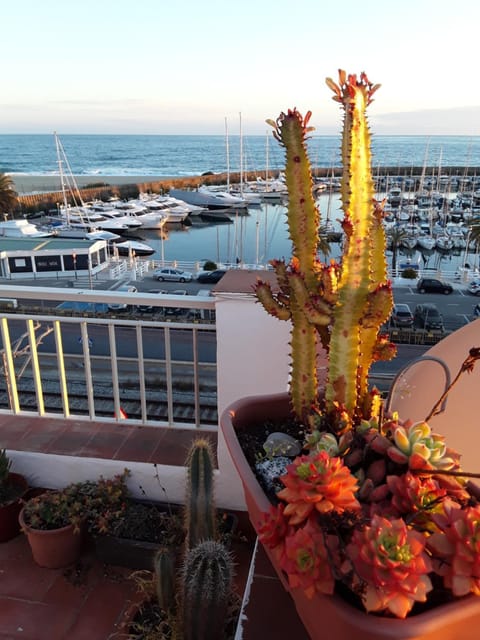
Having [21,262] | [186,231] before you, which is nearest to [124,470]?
[21,262]


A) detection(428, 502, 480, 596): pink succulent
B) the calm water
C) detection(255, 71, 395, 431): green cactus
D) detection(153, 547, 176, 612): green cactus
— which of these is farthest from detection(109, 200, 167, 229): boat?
detection(428, 502, 480, 596): pink succulent

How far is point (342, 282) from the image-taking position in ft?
3.84

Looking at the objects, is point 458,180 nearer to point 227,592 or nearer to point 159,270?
point 159,270

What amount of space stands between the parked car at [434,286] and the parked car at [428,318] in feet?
12.9

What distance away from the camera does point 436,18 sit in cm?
220

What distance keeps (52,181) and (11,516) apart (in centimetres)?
5764

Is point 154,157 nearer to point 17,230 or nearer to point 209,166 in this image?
point 209,166

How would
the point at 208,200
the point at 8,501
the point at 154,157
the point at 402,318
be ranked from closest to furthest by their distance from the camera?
the point at 8,501 → the point at 402,318 → the point at 208,200 → the point at 154,157

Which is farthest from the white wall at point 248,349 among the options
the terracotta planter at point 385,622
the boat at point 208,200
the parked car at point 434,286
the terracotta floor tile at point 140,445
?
the boat at point 208,200

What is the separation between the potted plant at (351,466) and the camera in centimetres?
75

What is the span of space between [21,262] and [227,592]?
25.3 meters

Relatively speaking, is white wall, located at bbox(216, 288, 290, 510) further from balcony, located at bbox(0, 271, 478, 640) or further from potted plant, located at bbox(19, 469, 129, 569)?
potted plant, located at bbox(19, 469, 129, 569)

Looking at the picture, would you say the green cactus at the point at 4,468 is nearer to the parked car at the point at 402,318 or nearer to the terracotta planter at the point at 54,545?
the terracotta planter at the point at 54,545

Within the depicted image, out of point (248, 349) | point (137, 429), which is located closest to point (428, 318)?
point (137, 429)
